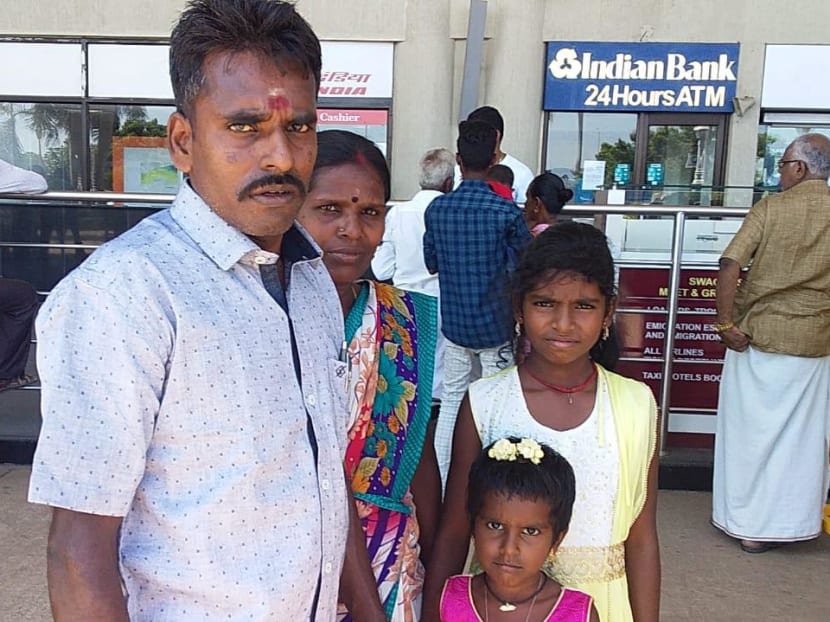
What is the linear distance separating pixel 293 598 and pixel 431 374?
709 millimetres

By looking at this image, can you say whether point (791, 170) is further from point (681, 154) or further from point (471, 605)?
point (681, 154)

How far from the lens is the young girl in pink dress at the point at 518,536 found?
1.67 m

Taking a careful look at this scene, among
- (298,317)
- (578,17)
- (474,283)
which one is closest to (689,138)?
(578,17)

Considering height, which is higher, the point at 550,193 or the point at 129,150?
the point at 129,150

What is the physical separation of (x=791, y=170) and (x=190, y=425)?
338cm

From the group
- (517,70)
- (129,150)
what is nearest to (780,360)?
(517,70)

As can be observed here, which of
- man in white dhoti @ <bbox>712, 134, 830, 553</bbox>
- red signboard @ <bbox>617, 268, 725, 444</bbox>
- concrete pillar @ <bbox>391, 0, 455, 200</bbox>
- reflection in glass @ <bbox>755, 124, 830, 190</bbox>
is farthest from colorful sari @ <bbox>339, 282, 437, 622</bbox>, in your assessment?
reflection in glass @ <bbox>755, 124, 830, 190</bbox>

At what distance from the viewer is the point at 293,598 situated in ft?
3.48

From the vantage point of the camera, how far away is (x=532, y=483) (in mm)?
1665

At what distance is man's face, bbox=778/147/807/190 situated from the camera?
3.54 metres

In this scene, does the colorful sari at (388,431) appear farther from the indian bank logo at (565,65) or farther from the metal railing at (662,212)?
the indian bank logo at (565,65)

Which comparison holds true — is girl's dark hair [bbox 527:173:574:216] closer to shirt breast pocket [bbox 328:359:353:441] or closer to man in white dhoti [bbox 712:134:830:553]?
man in white dhoti [bbox 712:134:830:553]

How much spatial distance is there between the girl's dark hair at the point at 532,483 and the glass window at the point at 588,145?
24.4 ft

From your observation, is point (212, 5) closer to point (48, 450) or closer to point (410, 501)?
point (48, 450)
